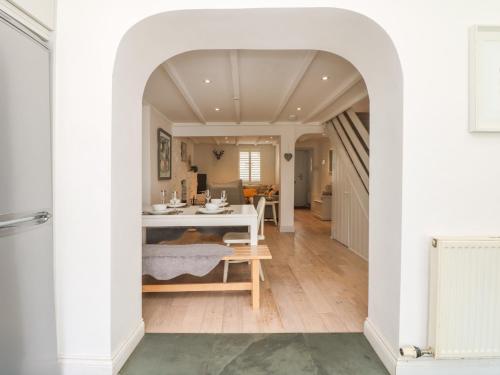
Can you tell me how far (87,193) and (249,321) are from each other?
1.59 meters

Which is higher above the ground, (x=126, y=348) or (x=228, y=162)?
(x=228, y=162)

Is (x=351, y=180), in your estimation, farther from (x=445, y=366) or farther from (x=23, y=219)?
(x=23, y=219)

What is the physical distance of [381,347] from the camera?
1.96 m

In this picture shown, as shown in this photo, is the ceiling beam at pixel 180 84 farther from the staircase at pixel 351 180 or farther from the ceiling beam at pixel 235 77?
the staircase at pixel 351 180

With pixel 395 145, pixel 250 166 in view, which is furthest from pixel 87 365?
pixel 250 166

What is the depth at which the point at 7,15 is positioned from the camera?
1.36m

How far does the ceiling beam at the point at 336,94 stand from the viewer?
3.52 metres

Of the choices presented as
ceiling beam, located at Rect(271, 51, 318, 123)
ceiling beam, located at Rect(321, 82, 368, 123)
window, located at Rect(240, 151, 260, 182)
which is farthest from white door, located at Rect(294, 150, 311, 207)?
ceiling beam, located at Rect(271, 51, 318, 123)

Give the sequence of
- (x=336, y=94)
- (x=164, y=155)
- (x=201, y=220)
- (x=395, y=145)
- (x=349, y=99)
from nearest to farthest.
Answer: (x=395, y=145), (x=201, y=220), (x=336, y=94), (x=349, y=99), (x=164, y=155)

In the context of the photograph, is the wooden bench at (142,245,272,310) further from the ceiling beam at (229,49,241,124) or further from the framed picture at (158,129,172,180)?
the framed picture at (158,129,172,180)

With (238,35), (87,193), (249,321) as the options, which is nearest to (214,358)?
(249,321)

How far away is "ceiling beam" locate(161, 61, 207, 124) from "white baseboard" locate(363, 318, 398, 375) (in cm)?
296

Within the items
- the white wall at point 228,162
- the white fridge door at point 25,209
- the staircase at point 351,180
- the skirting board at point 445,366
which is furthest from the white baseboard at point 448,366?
the white wall at point 228,162

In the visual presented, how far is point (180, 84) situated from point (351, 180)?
307cm
